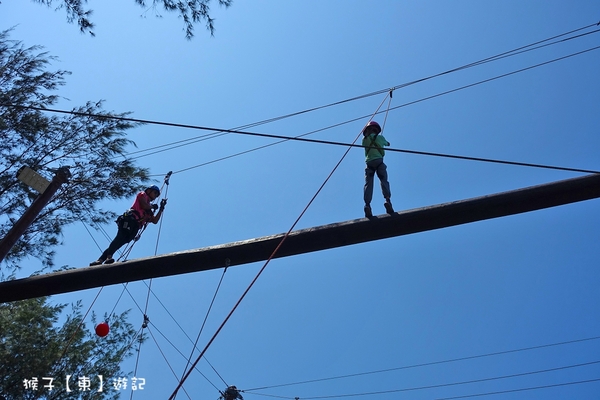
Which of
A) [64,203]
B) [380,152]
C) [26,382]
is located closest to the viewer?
[380,152]

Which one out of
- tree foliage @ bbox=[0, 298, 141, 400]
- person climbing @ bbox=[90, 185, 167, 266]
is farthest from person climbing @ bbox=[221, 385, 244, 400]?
person climbing @ bbox=[90, 185, 167, 266]

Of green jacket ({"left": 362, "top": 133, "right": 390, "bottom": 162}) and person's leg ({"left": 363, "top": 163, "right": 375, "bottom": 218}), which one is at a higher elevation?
green jacket ({"left": 362, "top": 133, "right": 390, "bottom": 162})

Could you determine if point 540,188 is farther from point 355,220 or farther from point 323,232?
point 323,232

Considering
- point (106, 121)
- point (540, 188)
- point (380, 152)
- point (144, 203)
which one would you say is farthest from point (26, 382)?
point (540, 188)

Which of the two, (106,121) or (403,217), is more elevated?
(106,121)

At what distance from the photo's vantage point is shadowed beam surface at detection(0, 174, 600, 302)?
178 inches

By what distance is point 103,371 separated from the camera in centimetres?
961

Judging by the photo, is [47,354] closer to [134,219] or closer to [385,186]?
[134,219]

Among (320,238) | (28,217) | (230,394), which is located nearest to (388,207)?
(320,238)

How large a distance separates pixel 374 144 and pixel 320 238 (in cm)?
142

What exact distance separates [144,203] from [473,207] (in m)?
4.49

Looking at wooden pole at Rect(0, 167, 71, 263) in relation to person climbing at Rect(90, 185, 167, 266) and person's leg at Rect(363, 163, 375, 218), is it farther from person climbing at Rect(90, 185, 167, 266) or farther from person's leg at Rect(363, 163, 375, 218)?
person's leg at Rect(363, 163, 375, 218)

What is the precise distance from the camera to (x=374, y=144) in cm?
573

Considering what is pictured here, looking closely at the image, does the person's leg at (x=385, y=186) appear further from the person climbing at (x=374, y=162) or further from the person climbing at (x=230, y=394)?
the person climbing at (x=230, y=394)
